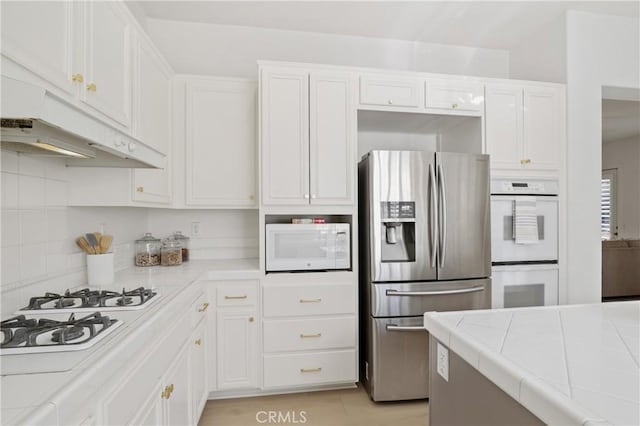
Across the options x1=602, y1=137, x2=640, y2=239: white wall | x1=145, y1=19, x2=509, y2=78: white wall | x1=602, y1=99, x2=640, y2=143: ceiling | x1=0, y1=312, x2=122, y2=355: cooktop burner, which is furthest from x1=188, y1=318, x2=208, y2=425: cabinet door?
x1=602, y1=137, x2=640, y2=239: white wall

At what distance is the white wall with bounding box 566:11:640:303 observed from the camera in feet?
8.93

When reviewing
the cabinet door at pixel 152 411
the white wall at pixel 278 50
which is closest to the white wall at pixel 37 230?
the cabinet door at pixel 152 411

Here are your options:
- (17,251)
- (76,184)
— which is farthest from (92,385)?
(76,184)

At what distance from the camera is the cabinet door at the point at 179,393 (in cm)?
142

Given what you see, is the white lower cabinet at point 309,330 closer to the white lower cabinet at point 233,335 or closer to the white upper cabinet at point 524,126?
the white lower cabinet at point 233,335

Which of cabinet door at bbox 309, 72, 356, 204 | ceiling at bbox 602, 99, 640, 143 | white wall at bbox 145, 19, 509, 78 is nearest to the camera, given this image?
cabinet door at bbox 309, 72, 356, 204

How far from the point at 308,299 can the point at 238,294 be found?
0.47 m

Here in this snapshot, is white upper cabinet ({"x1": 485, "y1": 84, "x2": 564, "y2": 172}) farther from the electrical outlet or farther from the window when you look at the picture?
the window

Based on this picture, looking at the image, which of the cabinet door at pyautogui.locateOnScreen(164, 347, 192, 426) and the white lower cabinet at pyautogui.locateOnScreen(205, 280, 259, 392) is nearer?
the cabinet door at pyautogui.locateOnScreen(164, 347, 192, 426)

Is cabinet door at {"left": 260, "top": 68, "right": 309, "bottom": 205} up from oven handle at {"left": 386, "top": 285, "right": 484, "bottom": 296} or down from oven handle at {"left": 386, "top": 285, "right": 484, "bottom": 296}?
up

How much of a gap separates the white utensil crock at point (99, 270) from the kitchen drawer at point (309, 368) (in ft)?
3.63

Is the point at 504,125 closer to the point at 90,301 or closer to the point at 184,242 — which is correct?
the point at 184,242

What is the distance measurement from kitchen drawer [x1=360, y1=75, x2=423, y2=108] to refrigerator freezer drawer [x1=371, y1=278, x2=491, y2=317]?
1309 mm

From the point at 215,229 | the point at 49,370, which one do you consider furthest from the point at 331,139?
the point at 49,370
